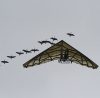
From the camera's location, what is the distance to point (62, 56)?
566 ft

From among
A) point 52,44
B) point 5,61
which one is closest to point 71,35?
point 52,44

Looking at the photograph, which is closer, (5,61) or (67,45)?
(67,45)

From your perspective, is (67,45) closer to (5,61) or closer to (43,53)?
(43,53)

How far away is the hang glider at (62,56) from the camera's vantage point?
171 m

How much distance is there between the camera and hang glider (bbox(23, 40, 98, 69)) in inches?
6737

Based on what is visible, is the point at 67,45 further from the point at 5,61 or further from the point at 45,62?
the point at 5,61

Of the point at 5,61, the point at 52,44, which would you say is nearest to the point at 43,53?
the point at 52,44

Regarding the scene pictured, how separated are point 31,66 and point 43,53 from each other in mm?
5063

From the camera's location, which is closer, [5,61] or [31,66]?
[31,66]

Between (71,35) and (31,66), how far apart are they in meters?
8.36

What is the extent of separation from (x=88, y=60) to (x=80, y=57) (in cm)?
176

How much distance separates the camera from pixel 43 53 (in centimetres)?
17075

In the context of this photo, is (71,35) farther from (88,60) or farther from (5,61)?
(5,61)

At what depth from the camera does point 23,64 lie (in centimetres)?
17350
